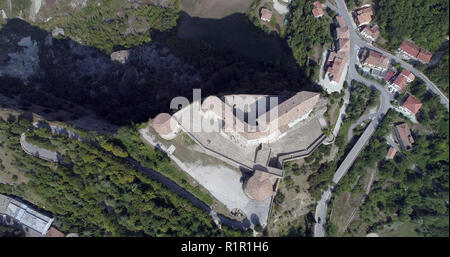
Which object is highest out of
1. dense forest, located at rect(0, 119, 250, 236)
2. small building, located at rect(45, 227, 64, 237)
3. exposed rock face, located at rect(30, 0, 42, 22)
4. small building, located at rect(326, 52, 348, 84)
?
small building, located at rect(326, 52, 348, 84)

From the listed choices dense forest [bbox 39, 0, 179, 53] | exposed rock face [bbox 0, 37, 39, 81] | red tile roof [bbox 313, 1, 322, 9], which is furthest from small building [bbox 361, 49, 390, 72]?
exposed rock face [bbox 0, 37, 39, 81]

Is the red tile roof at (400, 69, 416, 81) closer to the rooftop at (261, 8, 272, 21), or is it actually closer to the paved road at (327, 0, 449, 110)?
the paved road at (327, 0, 449, 110)

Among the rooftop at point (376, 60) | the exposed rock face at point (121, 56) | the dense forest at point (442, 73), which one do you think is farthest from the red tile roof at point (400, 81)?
the exposed rock face at point (121, 56)

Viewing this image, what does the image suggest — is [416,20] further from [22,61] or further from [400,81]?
[22,61]

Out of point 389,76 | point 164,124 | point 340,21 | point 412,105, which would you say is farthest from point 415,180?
point 164,124

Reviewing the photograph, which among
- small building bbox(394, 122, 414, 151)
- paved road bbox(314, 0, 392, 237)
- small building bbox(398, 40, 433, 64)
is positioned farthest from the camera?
small building bbox(398, 40, 433, 64)

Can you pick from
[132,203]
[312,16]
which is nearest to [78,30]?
[132,203]
